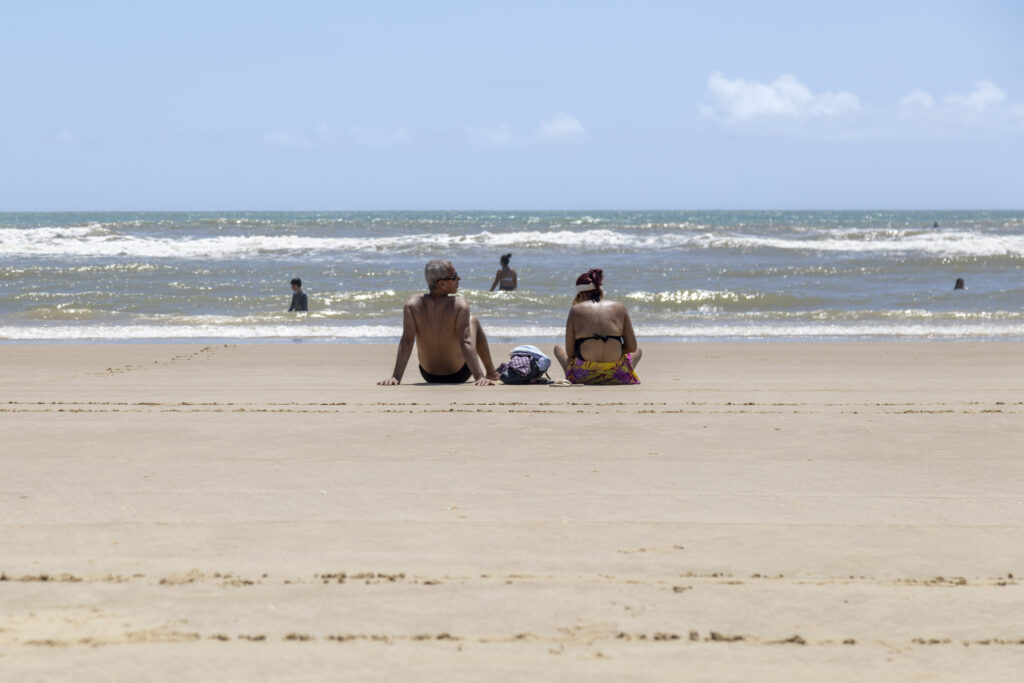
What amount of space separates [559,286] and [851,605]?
19.7 m

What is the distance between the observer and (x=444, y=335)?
343 inches

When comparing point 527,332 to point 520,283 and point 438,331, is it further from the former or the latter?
point 520,283

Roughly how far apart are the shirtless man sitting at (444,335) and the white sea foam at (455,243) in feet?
80.8

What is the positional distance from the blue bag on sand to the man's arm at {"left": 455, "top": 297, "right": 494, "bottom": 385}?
0.69 ft

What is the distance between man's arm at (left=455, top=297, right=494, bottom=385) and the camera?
27.7 feet

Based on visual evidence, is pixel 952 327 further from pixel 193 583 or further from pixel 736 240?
pixel 736 240

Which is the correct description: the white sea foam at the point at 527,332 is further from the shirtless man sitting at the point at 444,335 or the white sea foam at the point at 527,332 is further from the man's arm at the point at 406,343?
the man's arm at the point at 406,343

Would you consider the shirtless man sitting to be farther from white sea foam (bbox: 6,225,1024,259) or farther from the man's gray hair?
white sea foam (bbox: 6,225,1024,259)

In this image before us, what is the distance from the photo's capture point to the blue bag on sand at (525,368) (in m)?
8.61

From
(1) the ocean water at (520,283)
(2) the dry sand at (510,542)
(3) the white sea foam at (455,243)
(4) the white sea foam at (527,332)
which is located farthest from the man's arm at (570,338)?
(3) the white sea foam at (455,243)

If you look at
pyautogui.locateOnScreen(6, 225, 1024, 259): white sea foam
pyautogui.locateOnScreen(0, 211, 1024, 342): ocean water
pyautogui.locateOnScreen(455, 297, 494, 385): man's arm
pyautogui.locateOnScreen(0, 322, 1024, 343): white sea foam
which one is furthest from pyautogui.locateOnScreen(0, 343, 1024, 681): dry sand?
pyautogui.locateOnScreen(6, 225, 1024, 259): white sea foam

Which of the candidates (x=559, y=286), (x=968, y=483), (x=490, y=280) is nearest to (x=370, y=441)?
(x=968, y=483)

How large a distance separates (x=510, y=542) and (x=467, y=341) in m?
4.91

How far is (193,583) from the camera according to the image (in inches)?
126
